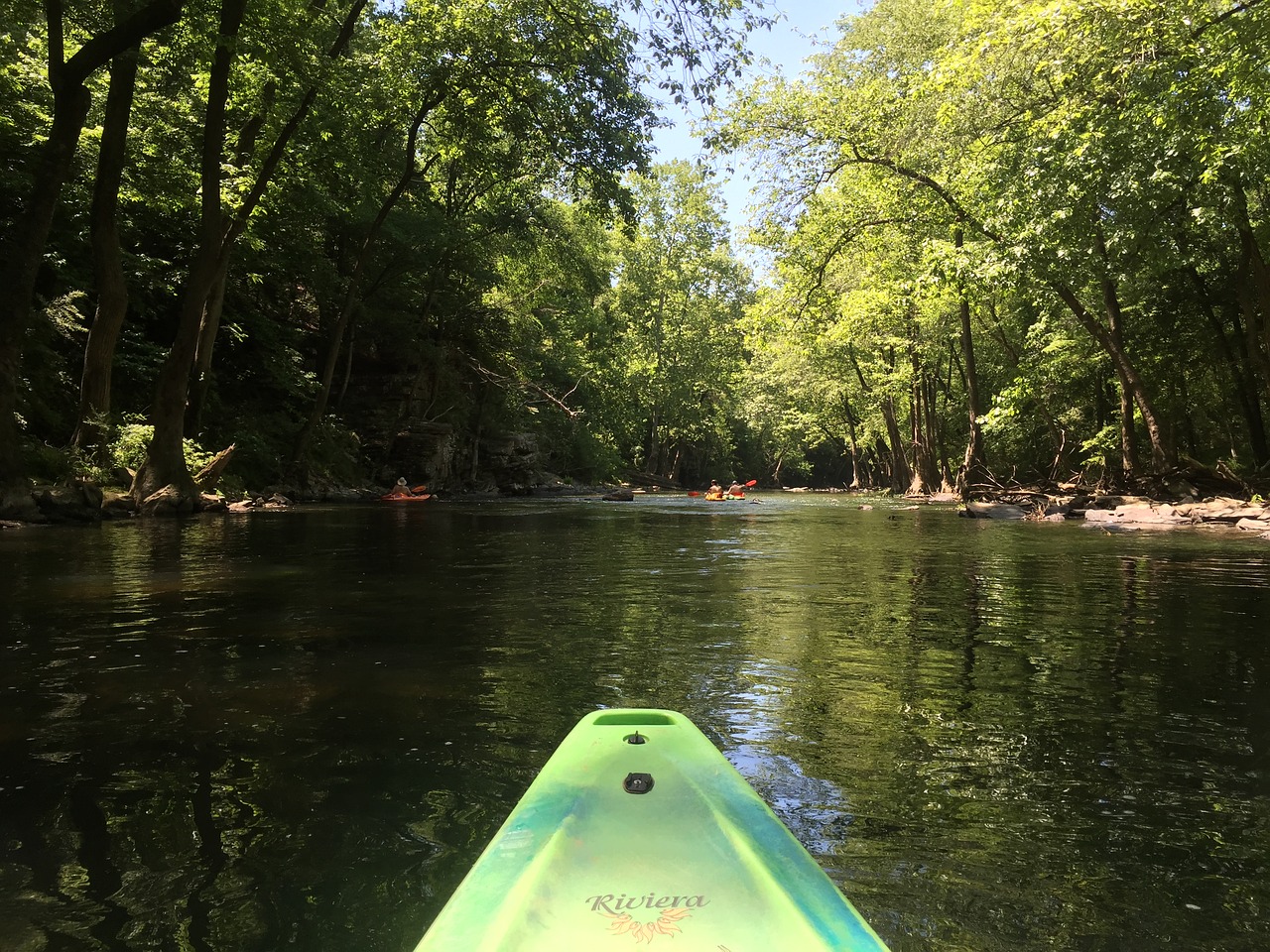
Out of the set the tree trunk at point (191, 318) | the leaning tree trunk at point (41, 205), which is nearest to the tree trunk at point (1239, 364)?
the tree trunk at point (191, 318)

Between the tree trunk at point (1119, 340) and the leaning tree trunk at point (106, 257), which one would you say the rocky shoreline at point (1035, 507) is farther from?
the leaning tree trunk at point (106, 257)

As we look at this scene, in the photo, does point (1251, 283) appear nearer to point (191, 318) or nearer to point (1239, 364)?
point (1239, 364)

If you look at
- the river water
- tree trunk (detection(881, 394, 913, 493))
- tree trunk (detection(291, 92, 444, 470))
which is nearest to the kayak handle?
the river water

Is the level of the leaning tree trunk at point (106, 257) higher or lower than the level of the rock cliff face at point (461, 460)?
higher

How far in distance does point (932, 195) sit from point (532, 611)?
18192 mm

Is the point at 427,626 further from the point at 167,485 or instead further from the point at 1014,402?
the point at 1014,402

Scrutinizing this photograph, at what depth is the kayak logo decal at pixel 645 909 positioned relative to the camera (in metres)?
1.55

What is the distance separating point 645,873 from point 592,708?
236 centimetres

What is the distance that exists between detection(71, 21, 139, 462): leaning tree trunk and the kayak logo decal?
16712 millimetres

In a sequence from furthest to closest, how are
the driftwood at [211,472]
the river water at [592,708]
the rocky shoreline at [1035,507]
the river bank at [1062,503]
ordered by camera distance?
the driftwood at [211,472] → the river bank at [1062,503] → the rocky shoreline at [1035,507] → the river water at [592,708]

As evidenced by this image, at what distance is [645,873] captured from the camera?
179 cm

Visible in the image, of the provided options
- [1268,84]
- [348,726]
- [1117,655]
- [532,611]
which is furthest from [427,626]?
[1268,84]

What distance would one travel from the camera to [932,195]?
20422mm

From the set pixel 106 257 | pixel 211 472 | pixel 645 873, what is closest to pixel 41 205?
pixel 106 257
